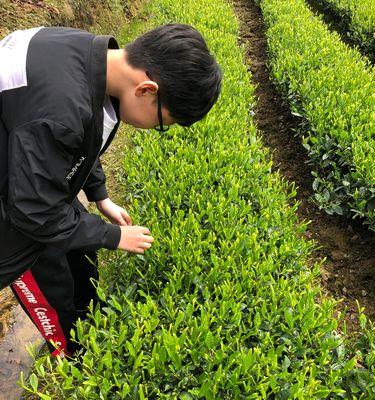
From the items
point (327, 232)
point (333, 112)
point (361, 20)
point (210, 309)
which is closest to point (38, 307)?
point (210, 309)

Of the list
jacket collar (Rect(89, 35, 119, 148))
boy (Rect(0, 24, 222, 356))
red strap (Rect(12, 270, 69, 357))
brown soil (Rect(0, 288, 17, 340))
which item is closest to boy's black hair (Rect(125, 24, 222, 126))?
boy (Rect(0, 24, 222, 356))

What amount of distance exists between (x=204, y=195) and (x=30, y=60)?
5.19 feet

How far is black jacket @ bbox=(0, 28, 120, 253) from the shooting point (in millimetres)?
1376

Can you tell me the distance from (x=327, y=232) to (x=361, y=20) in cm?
627

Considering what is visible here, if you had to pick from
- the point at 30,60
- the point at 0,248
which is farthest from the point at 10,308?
the point at 30,60

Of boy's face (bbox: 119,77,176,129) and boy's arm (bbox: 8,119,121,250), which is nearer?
boy's arm (bbox: 8,119,121,250)

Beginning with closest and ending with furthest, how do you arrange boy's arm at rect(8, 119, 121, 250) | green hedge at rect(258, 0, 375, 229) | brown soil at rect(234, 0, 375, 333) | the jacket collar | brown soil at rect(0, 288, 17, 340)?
boy's arm at rect(8, 119, 121, 250) → the jacket collar → brown soil at rect(0, 288, 17, 340) → brown soil at rect(234, 0, 375, 333) → green hedge at rect(258, 0, 375, 229)

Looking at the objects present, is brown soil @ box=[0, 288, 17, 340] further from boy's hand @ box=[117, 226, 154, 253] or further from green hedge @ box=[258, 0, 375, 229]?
green hedge @ box=[258, 0, 375, 229]

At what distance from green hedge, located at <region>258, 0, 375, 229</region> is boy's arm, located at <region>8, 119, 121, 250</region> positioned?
2.61 metres

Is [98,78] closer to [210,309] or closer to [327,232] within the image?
[210,309]

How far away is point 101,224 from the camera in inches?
70.2

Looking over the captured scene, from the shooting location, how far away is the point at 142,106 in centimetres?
170

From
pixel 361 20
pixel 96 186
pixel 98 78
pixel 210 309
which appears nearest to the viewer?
pixel 98 78

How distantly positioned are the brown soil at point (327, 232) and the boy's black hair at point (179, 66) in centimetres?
121
